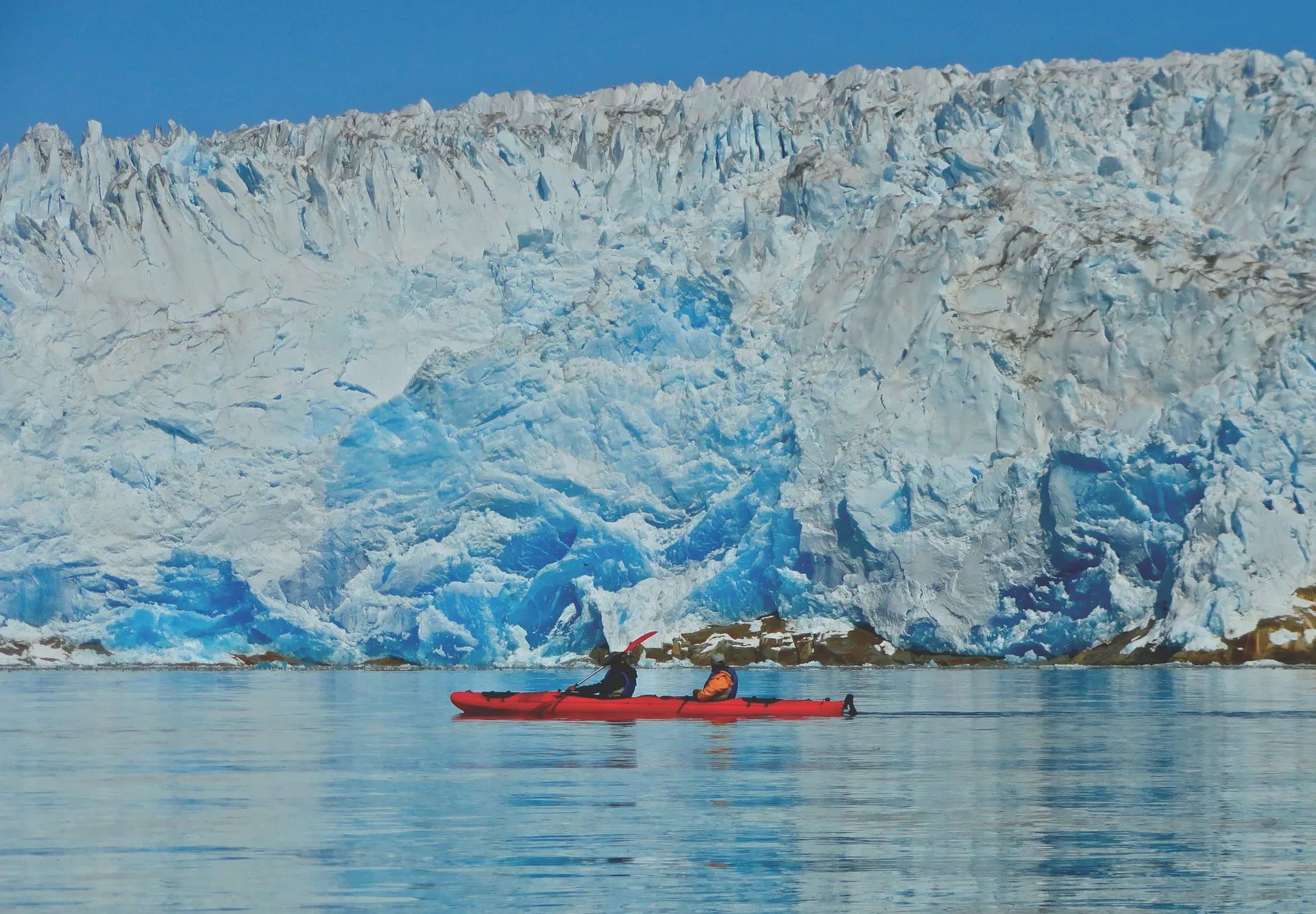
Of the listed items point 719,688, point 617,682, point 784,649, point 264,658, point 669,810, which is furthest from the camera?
point 264,658

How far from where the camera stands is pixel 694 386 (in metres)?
55.7

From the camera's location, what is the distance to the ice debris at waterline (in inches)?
2016

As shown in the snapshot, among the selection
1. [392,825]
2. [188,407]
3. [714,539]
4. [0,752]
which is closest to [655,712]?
[0,752]

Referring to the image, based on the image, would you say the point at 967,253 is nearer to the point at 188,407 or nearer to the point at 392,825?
the point at 188,407

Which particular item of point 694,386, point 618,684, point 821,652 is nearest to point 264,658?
point 694,386

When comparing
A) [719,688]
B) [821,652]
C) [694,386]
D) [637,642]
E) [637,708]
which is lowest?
[637,708]

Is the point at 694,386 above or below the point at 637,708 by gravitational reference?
above

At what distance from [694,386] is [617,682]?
910 inches

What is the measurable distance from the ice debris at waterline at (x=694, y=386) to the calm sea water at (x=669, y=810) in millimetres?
16823

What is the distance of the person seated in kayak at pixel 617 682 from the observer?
33.5 meters

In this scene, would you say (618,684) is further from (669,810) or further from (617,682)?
(669,810)

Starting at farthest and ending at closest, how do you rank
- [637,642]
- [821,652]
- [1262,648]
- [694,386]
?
[694,386]
[821,652]
[1262,648]
[637,642]

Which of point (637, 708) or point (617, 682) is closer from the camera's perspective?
point (637, 708)

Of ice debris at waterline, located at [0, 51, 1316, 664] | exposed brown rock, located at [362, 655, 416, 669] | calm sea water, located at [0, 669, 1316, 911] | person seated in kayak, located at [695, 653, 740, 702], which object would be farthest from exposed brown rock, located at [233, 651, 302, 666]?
person seated in kayak, located at [695, 653, 740, 702]
